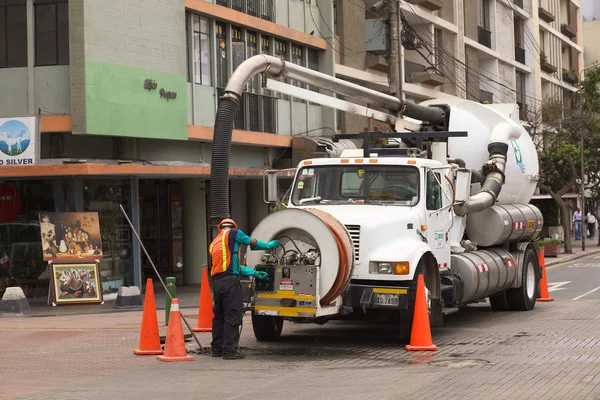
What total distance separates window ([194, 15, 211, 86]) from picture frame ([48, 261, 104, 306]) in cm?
646

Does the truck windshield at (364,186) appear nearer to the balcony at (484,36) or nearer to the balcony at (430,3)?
the balcony at (430,3)

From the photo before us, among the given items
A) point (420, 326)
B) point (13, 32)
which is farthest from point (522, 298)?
point (13, 32)

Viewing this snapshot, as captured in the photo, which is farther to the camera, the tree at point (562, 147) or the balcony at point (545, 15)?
the balcony at point (545, 15)

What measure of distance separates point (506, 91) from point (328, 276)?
43575mm

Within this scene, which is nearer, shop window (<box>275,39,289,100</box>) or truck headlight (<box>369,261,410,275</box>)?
truck headlight (<box>369,261,410,275</box>)

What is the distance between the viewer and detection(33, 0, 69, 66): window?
77.8ft

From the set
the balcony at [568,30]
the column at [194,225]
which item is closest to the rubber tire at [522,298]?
the column at [194,225]

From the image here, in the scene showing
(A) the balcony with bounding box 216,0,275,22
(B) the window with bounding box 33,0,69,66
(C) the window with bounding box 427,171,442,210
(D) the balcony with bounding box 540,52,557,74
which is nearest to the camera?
(C) the window with bounding box 427,171,442,210

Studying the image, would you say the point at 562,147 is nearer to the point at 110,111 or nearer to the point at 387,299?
the point at 110,111

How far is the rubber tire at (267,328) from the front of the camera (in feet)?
50.0

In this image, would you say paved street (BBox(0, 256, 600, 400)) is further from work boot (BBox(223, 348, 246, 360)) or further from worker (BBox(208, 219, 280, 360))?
worker (BBox(208, 219, 280, 360))

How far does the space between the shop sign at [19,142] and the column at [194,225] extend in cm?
788

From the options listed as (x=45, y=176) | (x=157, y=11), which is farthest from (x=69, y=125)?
(x=157, y=11)

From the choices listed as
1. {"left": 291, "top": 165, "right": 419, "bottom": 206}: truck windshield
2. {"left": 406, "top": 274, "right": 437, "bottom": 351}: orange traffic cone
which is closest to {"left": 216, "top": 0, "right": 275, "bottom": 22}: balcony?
{"left": 291, "top": 165, "right": 419, "bottom": 206}: truck windshield
